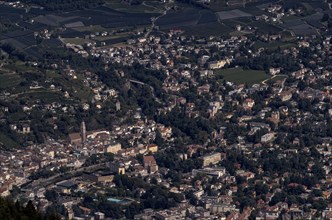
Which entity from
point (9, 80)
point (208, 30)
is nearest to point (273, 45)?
point (208, 30)

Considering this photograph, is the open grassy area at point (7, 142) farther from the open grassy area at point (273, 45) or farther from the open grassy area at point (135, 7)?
the open grassy area at point (135, 7)

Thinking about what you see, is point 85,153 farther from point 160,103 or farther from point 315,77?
point 315,77

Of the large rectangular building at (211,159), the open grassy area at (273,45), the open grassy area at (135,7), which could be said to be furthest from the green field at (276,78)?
the open grassy area at (135,7)

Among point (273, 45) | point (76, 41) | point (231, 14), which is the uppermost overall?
point (76, 41)

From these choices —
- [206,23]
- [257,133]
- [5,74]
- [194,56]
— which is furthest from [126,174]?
[206,23]

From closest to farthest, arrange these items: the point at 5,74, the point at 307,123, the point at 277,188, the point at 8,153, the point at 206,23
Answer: the point at 277,188 → the point at 8,153 → the point at 307,123 → the point at 5,74 → the point at 206,23

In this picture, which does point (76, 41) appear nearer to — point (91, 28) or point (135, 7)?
point (91, 28)

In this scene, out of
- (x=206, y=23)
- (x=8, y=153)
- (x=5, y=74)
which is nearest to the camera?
(x=8, y=153)
